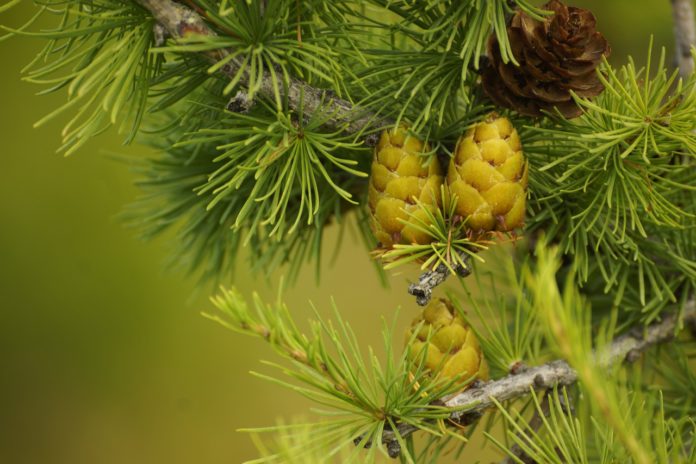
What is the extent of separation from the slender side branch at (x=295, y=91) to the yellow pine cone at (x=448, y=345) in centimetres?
8

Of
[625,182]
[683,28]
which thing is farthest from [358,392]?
[683,28]

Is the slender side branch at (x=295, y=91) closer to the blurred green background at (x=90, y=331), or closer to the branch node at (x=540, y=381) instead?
the branch node at (x=540, y=381)

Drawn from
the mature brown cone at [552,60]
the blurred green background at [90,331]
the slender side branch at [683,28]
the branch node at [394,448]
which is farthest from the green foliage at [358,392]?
the blurred green background at [90,331]

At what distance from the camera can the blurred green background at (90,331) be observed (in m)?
1.15

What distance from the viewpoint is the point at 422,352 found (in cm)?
33

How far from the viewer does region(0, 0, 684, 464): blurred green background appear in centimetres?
115

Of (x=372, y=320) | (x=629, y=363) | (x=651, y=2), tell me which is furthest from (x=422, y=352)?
(x=372, y=320)

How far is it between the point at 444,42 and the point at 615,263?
14 centimetres

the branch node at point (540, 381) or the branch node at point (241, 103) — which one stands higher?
the branch node at point (241, 103)

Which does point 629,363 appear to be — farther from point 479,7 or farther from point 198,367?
point 198,367

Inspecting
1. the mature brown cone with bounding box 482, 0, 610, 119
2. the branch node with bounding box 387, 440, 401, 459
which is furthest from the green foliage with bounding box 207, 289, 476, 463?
the mature brown cone with bounding box 482, 0, 610, 119

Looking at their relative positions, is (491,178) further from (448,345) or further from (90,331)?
(90,331)

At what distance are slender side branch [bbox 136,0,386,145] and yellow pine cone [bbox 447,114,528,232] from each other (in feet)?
0.15

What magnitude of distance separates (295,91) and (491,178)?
3.6 inches
